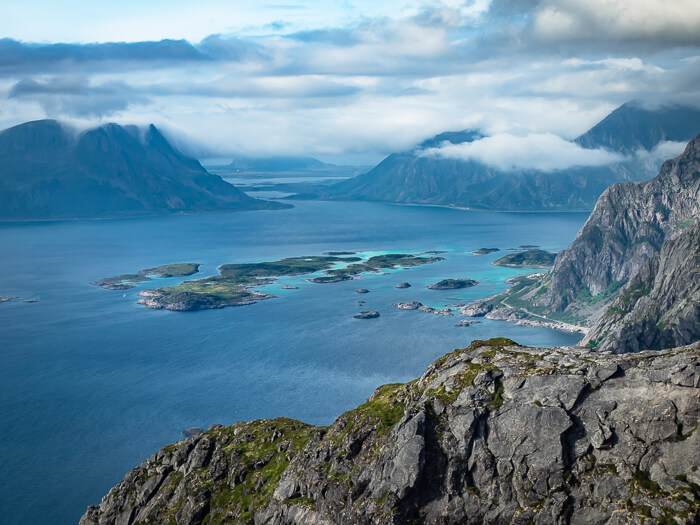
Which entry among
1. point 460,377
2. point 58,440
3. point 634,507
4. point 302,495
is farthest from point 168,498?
point 58,440

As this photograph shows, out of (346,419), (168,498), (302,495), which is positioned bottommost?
(168,498)

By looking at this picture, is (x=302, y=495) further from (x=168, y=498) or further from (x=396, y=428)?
(x=168, y=498)

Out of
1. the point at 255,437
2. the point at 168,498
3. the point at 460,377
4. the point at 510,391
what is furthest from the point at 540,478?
the point at 168,498

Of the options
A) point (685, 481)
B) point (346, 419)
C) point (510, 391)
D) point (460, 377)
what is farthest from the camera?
point (346, 419)

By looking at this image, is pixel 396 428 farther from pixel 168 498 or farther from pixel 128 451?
pixel 128 451

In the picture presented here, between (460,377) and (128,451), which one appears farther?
(128,451)

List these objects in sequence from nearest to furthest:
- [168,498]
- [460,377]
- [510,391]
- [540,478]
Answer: [540,478] → [510,391] → [460,377] → [168,498]

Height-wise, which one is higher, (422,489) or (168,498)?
(422,489)
